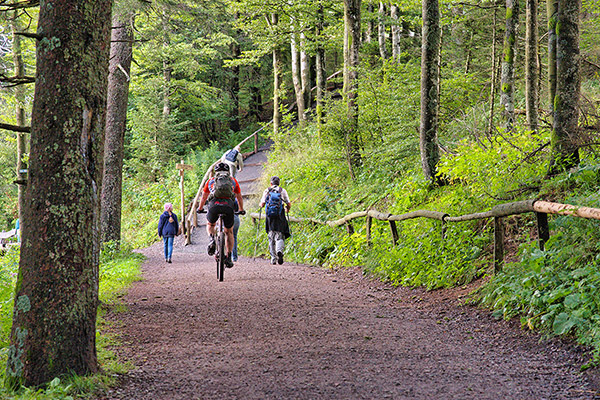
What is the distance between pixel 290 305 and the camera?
7371mm

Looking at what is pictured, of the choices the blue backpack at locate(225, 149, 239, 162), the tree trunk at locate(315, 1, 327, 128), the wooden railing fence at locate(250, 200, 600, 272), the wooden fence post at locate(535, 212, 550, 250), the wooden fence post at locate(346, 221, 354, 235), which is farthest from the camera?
the tree trunk at locate(315, 1, 327, 128)

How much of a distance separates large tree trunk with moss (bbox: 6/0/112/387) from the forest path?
0.55m

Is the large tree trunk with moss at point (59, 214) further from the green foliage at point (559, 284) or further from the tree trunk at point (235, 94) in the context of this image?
the tree trunk at point (235, 94)

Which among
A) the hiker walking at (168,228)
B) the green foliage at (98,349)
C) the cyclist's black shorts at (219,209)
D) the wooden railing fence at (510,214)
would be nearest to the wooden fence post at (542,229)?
the wooden railing fence at (510,214)

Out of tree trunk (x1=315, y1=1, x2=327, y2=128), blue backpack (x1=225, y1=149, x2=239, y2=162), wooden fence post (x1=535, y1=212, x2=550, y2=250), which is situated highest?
tree trunk (x1=315, y1=1, x2=327, y2=128)

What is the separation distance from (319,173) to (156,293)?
1044 cm

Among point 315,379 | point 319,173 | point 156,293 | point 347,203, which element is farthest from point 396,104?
point 315,379

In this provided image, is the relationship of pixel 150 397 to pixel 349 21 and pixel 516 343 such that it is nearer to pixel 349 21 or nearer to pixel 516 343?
pixel 516 343

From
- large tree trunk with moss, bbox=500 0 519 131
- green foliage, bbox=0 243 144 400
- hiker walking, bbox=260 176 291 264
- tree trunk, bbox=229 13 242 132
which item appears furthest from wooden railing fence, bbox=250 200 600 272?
tree trunk, bbox=229 13 242 132

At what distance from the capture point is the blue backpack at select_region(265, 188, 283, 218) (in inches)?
478

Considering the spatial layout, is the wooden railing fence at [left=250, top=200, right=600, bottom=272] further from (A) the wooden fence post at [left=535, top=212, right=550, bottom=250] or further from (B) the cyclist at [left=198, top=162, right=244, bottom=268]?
(B) the cyclist at [left=198, top=162, right=244, bottom=268]

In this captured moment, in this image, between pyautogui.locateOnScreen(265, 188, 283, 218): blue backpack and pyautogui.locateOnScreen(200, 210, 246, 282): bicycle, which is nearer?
pyautogui.locateOnScreen(200, 210, 246, 282): bicycle

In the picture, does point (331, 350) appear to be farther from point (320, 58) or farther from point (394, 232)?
point (320, 58)

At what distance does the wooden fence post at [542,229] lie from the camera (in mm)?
5949
